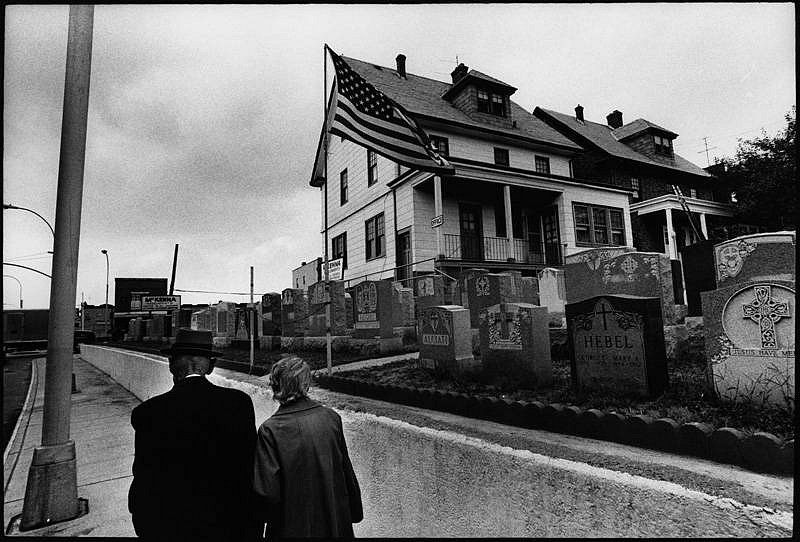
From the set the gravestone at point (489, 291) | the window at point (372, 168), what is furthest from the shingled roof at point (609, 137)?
the gravestone at point (489, 291)

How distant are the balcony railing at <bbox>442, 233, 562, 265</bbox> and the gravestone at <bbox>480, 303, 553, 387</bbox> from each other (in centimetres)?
1064

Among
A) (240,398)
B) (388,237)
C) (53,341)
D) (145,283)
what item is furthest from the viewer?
(145,283)

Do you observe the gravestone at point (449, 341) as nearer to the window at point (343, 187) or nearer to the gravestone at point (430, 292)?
the gravestone at point (430, 292)

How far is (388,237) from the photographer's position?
18.2 m

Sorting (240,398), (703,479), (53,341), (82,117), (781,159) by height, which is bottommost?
(703,479)

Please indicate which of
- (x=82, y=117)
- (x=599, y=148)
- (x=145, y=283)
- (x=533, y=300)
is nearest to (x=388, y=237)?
(x=533, y=300)

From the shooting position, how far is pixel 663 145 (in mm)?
25734

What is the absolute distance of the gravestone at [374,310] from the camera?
9.95 m

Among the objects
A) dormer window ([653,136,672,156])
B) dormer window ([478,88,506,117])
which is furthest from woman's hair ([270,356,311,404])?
dormer window ([653,136,672,156])

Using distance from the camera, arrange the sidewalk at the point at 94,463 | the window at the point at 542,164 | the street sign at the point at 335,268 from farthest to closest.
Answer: the window at the point at 542,164
the street sign at the point at 335,268
the sidewalk at the point at 94,463

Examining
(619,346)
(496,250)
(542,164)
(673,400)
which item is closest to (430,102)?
(542,164)

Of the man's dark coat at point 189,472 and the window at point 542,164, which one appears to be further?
the window at point 542,164

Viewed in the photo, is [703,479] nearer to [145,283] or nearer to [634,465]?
[634,465]

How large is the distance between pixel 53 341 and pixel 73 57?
2696mm
